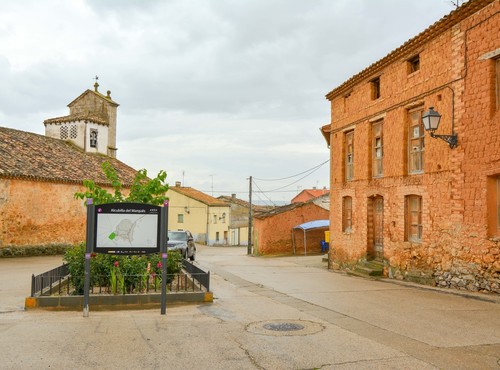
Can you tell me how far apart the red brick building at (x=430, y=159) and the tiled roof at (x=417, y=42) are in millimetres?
36

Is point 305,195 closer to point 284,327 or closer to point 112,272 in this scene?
point 112,272

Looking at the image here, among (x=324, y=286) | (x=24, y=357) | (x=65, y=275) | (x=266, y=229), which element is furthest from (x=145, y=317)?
(x=266, y=229)

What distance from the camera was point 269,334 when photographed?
789 cm

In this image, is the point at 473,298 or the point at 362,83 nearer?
the point at 473,298

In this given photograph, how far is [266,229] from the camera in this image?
34.8 m

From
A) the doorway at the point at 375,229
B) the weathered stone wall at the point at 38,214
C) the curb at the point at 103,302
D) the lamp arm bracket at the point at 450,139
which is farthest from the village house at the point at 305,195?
the curb at the point at 103,302

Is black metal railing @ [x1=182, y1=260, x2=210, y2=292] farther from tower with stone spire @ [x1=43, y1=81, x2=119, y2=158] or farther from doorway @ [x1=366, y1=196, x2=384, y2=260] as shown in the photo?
tower with stone spire @ [x1=43, y1=81, x2=119, y2=158]

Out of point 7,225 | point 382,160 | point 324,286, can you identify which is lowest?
point 324,286

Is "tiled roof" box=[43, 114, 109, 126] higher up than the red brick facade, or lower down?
higher up

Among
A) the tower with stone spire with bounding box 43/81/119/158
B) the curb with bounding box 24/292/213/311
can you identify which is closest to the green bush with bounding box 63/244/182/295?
the curb with bounding box 24/292/213/311

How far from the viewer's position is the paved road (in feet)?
20.8

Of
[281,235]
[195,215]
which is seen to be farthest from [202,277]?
[195,215]

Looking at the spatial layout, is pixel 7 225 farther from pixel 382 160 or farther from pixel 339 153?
pixel 382 160

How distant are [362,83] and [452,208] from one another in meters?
7.61
